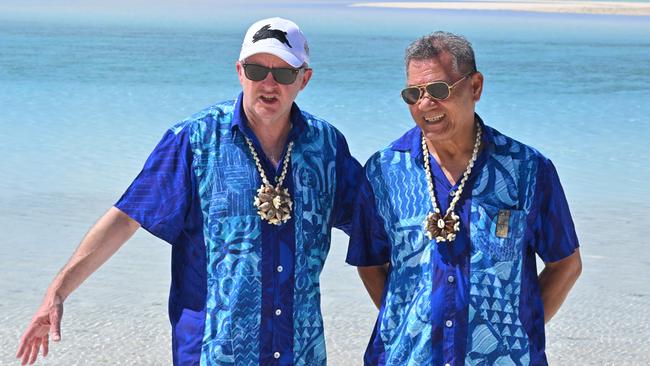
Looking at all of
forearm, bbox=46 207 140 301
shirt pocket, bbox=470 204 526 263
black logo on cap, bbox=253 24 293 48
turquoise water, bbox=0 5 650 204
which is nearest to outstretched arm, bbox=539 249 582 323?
shirt pocket, bbox=470 204 526 263

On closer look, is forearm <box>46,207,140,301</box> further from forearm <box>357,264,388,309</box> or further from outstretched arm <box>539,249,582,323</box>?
outstretched arm <box>539,249,582,323</box>

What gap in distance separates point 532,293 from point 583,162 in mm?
8126

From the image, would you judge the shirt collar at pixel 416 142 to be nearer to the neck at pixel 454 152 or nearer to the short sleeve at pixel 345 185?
the neck at pixel 454 152

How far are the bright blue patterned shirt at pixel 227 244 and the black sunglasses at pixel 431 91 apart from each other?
462mm

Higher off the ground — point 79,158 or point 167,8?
point 167,8

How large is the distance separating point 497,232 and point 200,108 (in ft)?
40.6

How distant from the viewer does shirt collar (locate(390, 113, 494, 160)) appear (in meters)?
3.53

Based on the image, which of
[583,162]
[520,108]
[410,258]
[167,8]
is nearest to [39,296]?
[410,258]

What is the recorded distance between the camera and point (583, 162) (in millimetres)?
11430

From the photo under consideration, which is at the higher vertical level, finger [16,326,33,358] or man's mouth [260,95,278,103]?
man's mouth [260,95,278,103]

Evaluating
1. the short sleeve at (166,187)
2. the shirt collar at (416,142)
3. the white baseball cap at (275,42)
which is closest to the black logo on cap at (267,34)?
the white baseball cap at (275,42)

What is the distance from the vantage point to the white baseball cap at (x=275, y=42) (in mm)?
3598

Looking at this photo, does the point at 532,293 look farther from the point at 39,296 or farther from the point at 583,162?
the point at 583,162

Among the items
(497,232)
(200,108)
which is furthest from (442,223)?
(200,108)
